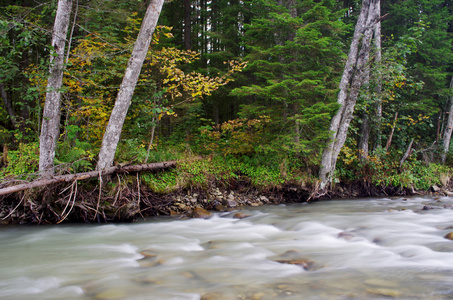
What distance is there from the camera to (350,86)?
10.7m

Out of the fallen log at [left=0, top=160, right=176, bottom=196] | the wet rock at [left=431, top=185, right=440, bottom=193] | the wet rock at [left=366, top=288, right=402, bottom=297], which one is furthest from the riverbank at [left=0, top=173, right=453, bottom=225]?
the wet rock at [left=431, top=185, right=440, bottom=193]

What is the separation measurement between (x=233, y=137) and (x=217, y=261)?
246 inches

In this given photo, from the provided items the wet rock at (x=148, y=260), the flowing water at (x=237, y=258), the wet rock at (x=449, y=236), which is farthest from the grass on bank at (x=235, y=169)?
the wet rock at (x=449, y=236)

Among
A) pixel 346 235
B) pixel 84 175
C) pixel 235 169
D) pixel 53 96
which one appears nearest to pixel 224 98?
pixel 235 169

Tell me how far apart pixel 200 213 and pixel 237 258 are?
132 inches

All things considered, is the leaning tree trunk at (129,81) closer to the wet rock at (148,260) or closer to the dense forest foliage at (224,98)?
the dense forest foliage at (224,98)

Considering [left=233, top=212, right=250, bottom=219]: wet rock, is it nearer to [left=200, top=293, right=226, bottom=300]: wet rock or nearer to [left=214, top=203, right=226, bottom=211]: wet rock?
[left=214, top=203, right=226, bottom=211]: wet rock

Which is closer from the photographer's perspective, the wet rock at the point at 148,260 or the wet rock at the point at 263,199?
the wet rock at the point at 148,260

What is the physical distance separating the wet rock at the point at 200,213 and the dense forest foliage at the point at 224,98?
965 mm

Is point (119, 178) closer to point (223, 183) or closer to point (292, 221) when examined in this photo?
point (223, 183)

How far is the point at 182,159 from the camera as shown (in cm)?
951

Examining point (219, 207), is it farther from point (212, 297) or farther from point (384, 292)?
point (384, 292)

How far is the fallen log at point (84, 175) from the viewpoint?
5883 mm

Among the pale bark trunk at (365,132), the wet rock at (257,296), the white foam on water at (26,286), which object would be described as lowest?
the white foam on water at (26,286)
